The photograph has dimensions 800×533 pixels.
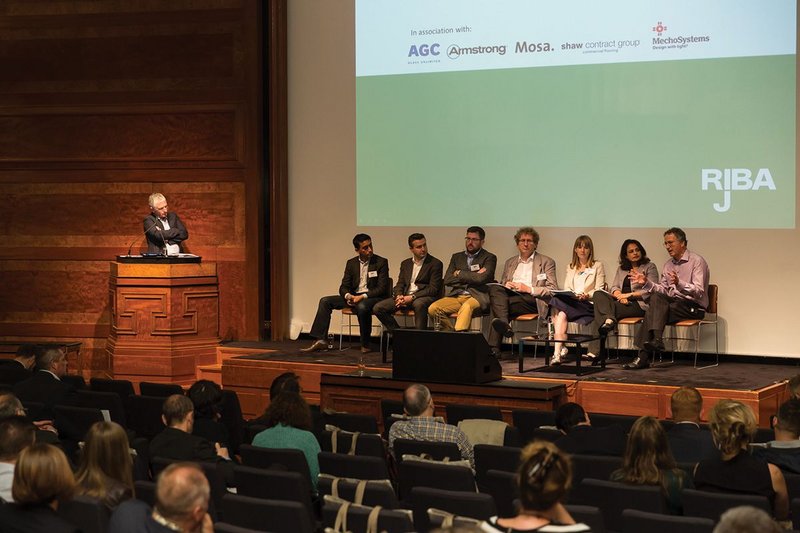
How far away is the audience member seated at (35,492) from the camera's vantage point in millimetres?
3189

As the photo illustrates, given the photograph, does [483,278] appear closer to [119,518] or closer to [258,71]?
[258,71]

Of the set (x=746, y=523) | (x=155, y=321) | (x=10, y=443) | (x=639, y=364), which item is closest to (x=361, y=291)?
(x=155, y=321)

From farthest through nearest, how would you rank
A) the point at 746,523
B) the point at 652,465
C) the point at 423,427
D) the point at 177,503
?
the point at 423,427 → the point at 652,465 → the point at 177,503 → the point at 746,523

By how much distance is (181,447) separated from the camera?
14.7ft

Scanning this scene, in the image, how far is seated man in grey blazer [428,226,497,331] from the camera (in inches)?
336

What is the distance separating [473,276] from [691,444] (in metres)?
4.13

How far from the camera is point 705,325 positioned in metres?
8.44

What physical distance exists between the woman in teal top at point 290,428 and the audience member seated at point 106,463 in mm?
1114

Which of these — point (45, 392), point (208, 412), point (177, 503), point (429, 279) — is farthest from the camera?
point (429, 279)

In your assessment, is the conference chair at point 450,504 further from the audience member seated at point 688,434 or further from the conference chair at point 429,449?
the audience member seated at point 688,434

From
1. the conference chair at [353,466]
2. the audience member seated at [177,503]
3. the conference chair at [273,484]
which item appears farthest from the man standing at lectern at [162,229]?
the audience member seated at [177,503]

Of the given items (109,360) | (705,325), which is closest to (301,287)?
(109,360)

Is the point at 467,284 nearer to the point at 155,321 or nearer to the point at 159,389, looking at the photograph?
the point at 155,321

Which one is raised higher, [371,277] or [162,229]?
[162,229]
